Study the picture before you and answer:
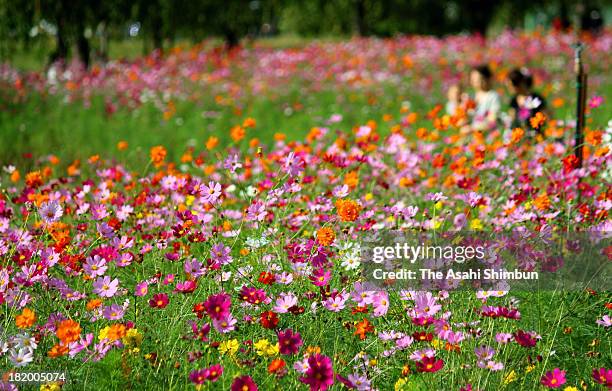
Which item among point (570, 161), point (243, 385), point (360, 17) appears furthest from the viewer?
point (360, 17)

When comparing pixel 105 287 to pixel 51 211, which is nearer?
pixel 105 287

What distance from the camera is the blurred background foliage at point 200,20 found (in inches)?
476

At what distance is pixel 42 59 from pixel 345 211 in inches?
464

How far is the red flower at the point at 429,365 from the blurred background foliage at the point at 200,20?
10.5 m

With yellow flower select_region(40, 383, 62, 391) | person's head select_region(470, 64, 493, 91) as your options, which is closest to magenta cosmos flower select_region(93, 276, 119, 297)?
yellow flower select_region(40, 383, 62, 391)

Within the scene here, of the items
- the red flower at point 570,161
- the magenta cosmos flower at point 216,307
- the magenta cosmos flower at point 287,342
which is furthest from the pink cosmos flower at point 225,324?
the red flower at point 570,161

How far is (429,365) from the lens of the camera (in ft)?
7.29

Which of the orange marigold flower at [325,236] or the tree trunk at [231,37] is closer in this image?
the orange marigold flower at [325,236]

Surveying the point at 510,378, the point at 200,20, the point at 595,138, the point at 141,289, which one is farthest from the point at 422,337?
the point at 200,20

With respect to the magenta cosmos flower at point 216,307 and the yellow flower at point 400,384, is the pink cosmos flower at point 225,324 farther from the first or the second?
the yellow flower at point 400,384

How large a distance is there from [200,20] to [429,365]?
15.9 meters

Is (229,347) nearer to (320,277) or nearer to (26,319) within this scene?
(320,277)

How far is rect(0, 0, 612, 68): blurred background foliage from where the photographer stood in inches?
476

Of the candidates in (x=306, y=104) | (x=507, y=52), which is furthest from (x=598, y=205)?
(x=507, y=52)
